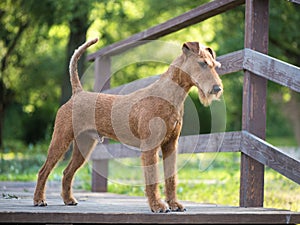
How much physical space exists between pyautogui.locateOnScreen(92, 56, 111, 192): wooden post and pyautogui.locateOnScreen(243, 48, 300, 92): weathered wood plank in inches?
113

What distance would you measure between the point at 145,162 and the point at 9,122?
19734mm

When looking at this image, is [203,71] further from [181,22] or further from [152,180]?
[181,22]

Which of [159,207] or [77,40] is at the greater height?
[77,40]

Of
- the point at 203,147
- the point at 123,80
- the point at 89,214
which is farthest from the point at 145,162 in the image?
the point at 123,80

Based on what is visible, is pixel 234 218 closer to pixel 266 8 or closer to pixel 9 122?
pixel 266 8

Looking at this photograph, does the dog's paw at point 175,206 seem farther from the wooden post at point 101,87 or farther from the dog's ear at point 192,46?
the wooden post at point 101,87

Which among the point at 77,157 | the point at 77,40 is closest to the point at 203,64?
the point at 77,157

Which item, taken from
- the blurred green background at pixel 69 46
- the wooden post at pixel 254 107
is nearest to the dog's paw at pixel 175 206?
the wooden post at pixel 254 107

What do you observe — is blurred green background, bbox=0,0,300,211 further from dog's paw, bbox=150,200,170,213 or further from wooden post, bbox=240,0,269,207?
dog's paw, bbox=150,200,170,213

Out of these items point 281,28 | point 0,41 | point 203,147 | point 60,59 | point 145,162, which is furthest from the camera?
point 60,59

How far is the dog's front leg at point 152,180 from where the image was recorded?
3.73 metres

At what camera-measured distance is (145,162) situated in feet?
12.6

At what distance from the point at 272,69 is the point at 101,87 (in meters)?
3.23

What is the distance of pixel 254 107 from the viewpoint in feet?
14.0
